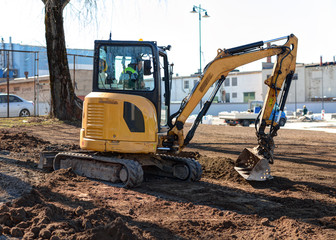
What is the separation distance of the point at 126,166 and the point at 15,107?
1739cm

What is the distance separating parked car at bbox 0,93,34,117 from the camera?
22.7m

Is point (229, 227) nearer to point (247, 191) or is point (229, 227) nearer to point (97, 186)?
point (247, 191)

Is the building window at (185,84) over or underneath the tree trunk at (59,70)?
over

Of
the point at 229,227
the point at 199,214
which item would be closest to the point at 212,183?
the point at 199,214

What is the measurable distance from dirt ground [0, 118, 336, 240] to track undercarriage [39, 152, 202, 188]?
0.54 feet

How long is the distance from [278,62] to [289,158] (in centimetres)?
419

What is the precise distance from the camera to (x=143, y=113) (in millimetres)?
7828

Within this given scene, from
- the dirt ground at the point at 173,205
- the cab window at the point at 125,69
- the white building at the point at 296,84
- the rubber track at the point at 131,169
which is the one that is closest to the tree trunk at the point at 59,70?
the dirt ground at the point at 173,205

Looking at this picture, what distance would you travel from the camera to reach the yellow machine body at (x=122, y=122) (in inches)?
307

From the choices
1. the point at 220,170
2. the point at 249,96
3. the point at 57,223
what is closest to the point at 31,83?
the point at 220,170

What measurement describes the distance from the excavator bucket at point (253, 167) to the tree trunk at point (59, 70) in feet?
36.4

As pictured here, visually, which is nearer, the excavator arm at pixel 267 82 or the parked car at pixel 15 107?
the excavator arm at pixel 267 82

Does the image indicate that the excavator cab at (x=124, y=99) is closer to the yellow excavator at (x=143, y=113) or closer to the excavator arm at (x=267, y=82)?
the yellow excavator at (x=143, y=113)

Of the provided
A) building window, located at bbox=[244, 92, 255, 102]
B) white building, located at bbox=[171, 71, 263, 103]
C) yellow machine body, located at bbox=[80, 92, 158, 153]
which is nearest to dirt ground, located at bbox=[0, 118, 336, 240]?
yellow machine body, located at bbox=[80, 92, 158, 153]
